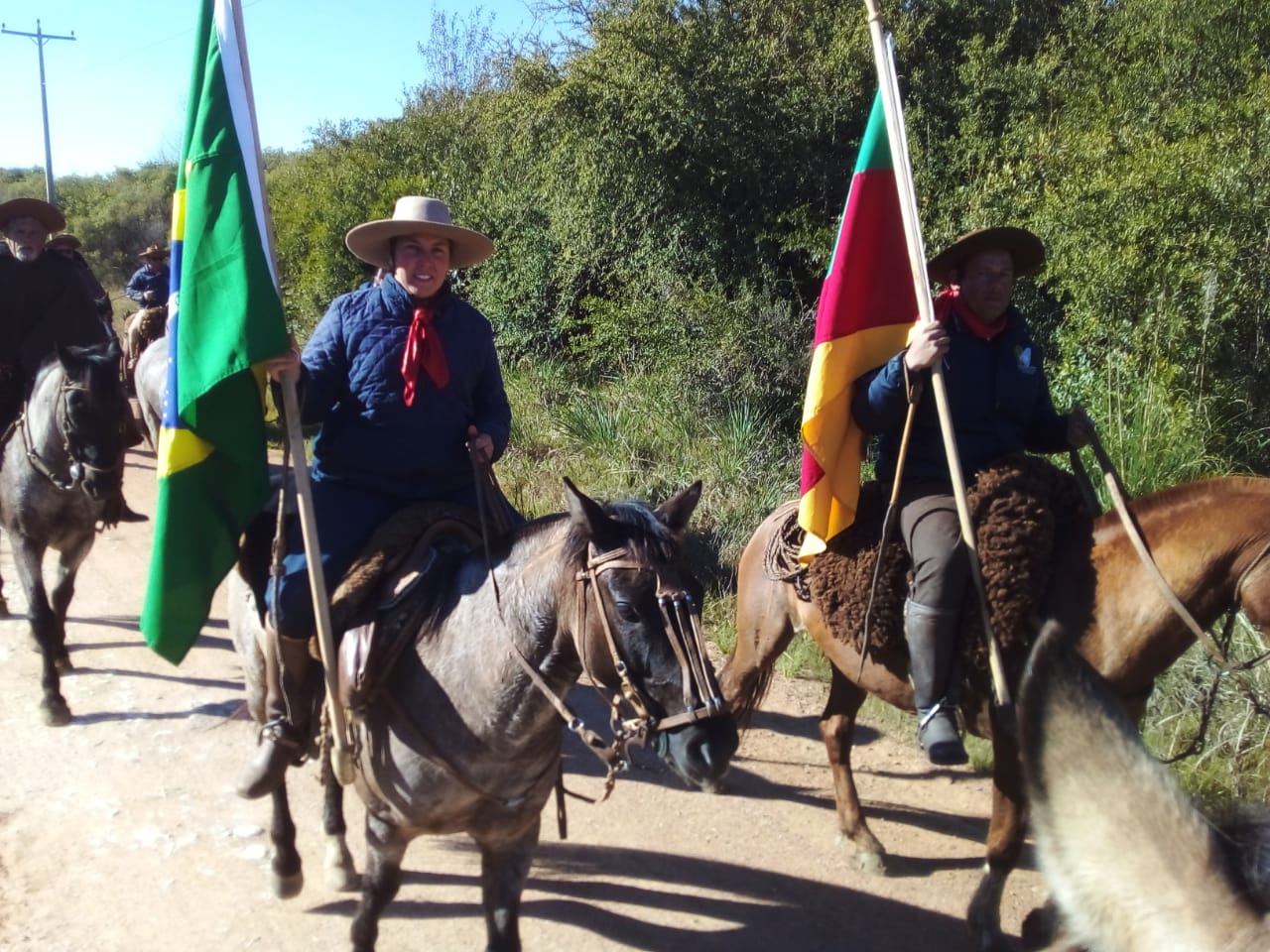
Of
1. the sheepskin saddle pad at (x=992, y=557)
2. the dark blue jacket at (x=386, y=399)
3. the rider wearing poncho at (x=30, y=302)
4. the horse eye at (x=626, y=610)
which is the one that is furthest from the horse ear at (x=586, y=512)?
the rider wearing poncho at (x=30, y=302)

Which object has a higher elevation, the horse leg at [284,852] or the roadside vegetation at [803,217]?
the roadside vegetation at [803,217]

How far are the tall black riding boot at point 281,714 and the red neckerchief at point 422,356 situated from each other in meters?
1.01

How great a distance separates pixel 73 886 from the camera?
160 inches

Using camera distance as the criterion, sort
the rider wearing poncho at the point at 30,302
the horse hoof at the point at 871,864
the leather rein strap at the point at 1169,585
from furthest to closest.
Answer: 1. the rider wearing poncho at the point at 30,302
2. the horse hoof at the point at 871,864
3. the leather rein strap at the point at 1169,585

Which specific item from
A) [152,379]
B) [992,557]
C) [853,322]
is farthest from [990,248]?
[152,379]

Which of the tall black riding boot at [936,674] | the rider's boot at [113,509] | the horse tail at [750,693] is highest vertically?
the rider's boot at [113,509]

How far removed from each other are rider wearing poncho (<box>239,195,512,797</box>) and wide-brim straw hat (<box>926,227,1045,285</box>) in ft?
6.18

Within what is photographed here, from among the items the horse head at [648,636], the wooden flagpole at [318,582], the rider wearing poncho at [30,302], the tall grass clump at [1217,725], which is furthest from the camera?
the rider wearing poncho at [30,302]

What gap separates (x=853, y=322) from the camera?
409cm

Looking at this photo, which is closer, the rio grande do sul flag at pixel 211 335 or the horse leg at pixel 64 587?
the rio grande do sul flag at pixel 211 335

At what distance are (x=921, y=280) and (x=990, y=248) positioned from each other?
0.65 metres

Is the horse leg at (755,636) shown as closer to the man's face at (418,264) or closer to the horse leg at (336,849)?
the horse leg at (336,849)

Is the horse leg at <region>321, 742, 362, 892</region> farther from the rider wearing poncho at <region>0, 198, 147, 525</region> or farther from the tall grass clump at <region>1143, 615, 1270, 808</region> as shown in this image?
the tall grass clump at <region>1143, 615, 1270, 808</region>

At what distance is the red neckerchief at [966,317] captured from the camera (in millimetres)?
4008
